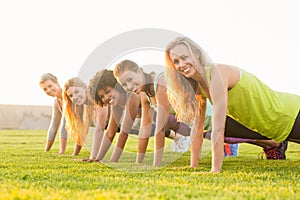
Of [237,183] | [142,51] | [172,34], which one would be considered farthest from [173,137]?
[237,183]

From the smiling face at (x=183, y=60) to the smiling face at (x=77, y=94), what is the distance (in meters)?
2.10

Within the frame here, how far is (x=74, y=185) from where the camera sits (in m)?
2.32

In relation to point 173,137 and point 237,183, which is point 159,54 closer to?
point 237,183

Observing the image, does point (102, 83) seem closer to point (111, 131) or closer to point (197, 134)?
point (111, 131)

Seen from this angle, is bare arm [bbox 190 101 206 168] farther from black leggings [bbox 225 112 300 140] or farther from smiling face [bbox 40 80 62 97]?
smiling face [bbox 40 80 62 97]

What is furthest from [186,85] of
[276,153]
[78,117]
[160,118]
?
[276,153]

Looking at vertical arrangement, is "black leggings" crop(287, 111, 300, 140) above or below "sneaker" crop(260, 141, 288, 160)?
above

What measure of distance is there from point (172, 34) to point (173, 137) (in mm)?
2518

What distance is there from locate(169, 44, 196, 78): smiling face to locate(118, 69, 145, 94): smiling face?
0.78m

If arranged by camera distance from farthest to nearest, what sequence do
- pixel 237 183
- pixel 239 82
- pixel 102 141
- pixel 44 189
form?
pixel 102 141, pixel 239 82, pixel 237 183, pixel 44 189

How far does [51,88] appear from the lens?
19.7 ft

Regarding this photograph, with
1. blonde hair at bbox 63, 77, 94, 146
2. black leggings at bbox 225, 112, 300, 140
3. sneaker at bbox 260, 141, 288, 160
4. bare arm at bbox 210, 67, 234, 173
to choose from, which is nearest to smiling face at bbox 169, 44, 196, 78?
bare arm at bbox 210, 67, 234, 173

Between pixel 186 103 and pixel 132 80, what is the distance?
622 mm

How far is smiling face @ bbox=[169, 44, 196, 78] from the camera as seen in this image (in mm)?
3051
